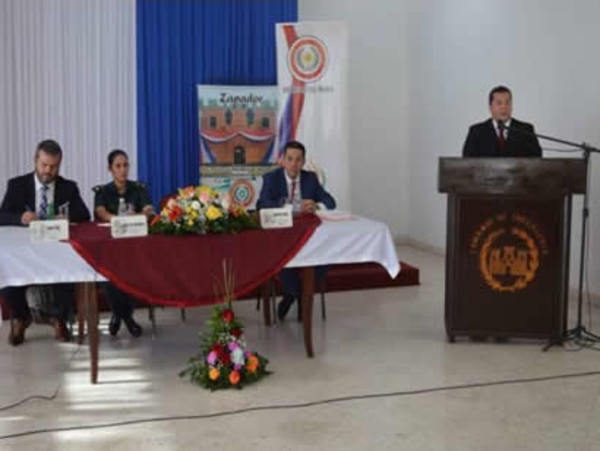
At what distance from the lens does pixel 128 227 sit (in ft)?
12.7

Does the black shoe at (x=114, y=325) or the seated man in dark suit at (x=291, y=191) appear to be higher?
the seated man in dark suit at (x=291, y=191)

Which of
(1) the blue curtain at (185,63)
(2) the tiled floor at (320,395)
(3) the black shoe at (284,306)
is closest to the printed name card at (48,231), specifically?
(2) the tiled floor at (320,395)

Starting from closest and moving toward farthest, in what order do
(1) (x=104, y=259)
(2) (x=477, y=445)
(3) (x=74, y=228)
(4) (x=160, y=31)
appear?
(2) (x=477, y=445) < (1) (x=104, y=259) < (3) (x=74, y=228) < (4) (x=160, y=31)

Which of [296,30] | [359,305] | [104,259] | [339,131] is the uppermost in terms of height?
[296,30]

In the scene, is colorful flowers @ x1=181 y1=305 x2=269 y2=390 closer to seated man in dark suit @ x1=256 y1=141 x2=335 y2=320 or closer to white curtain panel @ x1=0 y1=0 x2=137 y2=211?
seated man in dark suit @ x1=256 y1=141 x2=335 y2=320

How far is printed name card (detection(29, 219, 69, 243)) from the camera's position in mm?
3758

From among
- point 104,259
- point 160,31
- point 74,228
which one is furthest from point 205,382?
point 160,31

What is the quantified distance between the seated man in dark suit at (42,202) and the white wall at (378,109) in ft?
13.8

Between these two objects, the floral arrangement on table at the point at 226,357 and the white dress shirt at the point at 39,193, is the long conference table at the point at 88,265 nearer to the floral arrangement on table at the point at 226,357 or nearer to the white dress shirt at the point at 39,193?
the floral arrangement on table at the point at 226,357

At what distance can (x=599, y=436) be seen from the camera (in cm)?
318

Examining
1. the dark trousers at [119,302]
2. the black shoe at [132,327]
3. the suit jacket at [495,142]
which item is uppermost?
the suit jacket at [495,142]

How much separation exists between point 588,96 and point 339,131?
2.20m

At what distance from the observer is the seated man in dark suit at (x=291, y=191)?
16.3 feet

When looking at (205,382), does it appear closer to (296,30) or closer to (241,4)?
(296,30)
